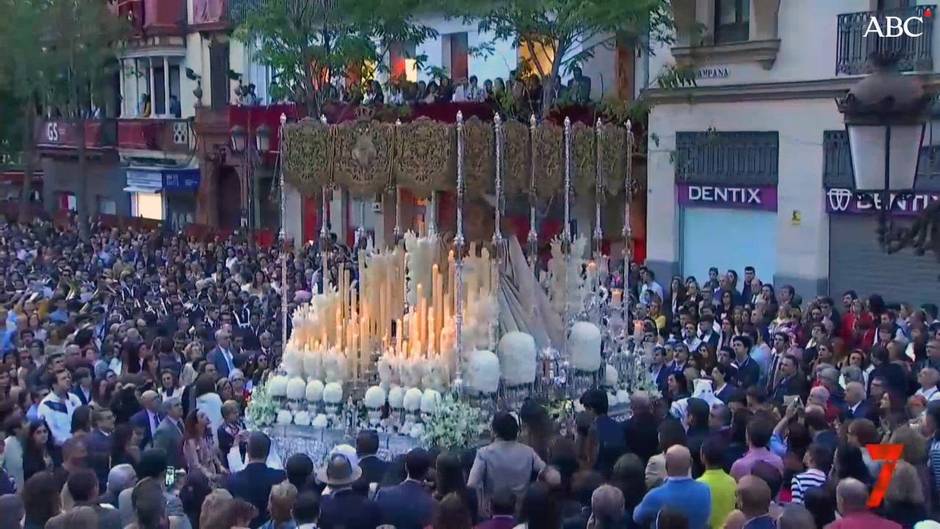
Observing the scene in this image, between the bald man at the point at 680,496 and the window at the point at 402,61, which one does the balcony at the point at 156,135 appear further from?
the bald man at the point at 680,496

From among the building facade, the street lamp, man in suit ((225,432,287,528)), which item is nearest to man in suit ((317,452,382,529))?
man in suit ((225,432,287,528))

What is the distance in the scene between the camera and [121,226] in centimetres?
3328

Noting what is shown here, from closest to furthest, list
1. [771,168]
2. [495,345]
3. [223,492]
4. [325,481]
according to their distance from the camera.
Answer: [223,492] < [325,481] < [495,345] < [771,168]

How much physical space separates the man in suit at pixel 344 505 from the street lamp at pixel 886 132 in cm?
341

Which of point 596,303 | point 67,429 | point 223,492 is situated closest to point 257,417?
point 67,429

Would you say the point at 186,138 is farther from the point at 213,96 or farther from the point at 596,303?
the point at 596,303

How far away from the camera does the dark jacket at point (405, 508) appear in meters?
7.42

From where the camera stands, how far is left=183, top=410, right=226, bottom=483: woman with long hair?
9.56 meters

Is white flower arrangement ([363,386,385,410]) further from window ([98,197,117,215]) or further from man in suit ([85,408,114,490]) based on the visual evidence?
window ([98,197,117,215])

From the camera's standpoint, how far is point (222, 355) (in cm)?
1309

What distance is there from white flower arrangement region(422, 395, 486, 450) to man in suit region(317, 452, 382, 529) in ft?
11.8

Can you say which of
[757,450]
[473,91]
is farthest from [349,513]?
[473,91]

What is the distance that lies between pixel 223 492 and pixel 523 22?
1473 centimetres

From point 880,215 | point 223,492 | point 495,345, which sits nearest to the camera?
point 880,215
